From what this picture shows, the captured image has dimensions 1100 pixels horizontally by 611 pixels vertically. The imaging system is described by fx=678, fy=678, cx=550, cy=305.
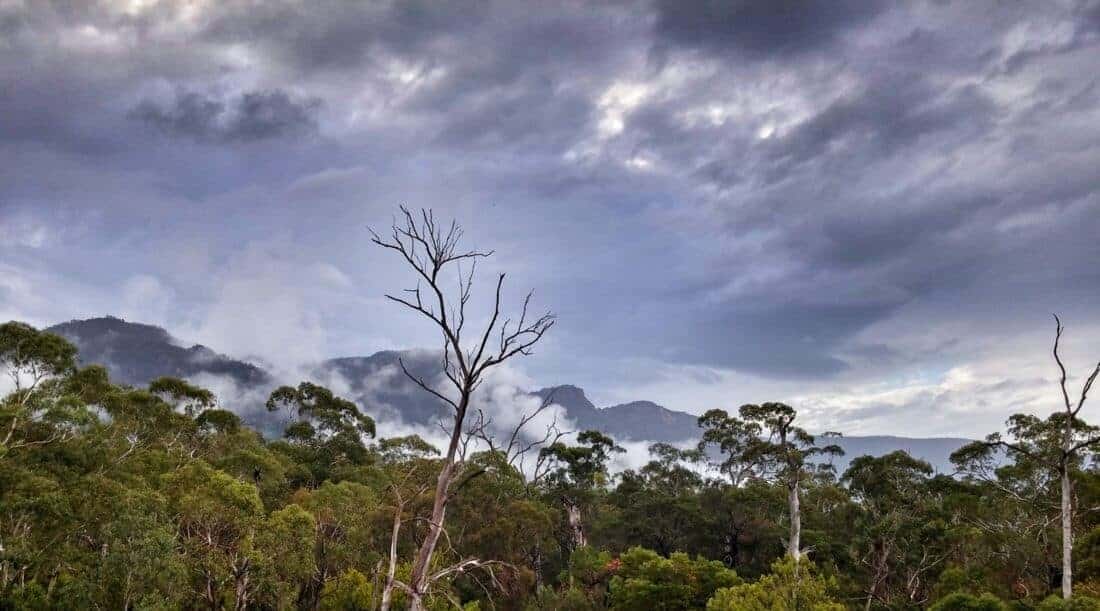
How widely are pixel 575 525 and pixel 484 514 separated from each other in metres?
10.2

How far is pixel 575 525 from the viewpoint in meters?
48.2

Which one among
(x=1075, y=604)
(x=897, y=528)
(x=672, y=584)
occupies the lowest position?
(x=672, y=584)

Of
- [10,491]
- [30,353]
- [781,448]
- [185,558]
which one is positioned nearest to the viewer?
[10,491]

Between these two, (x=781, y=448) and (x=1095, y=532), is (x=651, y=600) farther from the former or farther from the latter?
(x=1095, y=532)

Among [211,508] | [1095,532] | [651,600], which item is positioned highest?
[1095,532]

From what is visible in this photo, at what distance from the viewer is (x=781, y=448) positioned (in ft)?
110

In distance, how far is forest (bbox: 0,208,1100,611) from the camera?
20.9 metres

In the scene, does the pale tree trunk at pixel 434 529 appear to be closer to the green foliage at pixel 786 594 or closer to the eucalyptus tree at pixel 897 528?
the green foliage at pixel 786 594

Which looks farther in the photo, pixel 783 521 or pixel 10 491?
pixel 783 521

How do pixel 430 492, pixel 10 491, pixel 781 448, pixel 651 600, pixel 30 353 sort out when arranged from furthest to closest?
pixel 430 492
pixel 781 448
pixel 30 353
pixel 651 600
pixel 10 491

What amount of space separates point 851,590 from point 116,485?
1309 inches

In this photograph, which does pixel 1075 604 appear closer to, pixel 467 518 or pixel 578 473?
pixel 467 518

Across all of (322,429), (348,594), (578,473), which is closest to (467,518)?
(348,594)

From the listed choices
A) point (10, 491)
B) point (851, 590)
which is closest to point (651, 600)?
point (851, 590)
